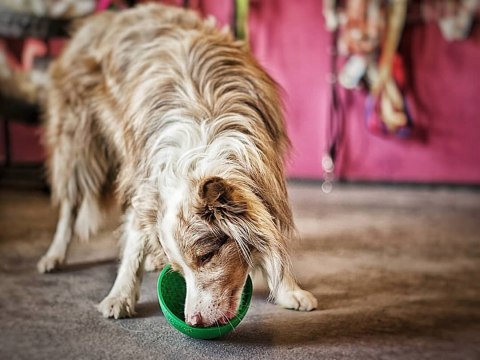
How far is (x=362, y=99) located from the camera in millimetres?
4566

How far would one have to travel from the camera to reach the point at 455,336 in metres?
1.94

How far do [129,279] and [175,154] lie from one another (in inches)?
20.6

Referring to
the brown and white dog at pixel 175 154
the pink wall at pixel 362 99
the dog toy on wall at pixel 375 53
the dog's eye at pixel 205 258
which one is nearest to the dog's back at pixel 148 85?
the brown and white dog at pixel 175 154

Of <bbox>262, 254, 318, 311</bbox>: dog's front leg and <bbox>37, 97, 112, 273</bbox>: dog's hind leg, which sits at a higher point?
<bbox>37, 97, 112, 273</bbox>: dog's hind leg

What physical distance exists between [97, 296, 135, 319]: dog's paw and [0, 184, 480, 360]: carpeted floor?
3 centimetres

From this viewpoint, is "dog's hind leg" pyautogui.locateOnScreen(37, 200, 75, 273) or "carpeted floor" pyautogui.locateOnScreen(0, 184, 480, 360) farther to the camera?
"dog's hind leg" pyautogui.locateOnScreen(37, 200, 75, 273)

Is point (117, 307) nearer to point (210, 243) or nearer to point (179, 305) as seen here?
point (179, 305)

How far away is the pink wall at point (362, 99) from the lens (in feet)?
14.6

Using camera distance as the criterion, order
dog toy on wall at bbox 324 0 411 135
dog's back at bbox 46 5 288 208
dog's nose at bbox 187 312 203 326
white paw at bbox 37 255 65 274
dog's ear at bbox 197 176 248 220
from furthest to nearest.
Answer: dog toy on wall at bbox 324 0 411 135, white paw at bbox 37 255 65 274, dog's back at bbox 46 5 288 208, dog's nose at bbox 187 312 203 326, dog's ear at bbox 197 176 248 220

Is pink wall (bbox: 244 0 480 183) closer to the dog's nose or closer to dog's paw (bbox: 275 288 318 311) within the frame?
dog's paw (bbox: 275 288 318 311)

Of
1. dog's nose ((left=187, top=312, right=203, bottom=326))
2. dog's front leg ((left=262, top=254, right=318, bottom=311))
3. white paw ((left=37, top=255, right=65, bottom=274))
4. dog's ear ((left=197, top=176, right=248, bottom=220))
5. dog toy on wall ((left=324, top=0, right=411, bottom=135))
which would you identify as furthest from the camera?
dog toy on wall ((left=324, top=0, right=411, bottom=135))

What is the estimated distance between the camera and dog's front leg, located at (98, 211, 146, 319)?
2.07 m

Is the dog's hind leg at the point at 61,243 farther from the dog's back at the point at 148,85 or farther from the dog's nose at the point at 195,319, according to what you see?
the dog's nose at the point at 195,319

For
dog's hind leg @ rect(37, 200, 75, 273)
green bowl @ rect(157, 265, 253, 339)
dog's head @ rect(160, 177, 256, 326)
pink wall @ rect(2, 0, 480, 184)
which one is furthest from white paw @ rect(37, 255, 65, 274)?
pink wall @ rect(2, 0, 480, 184)
